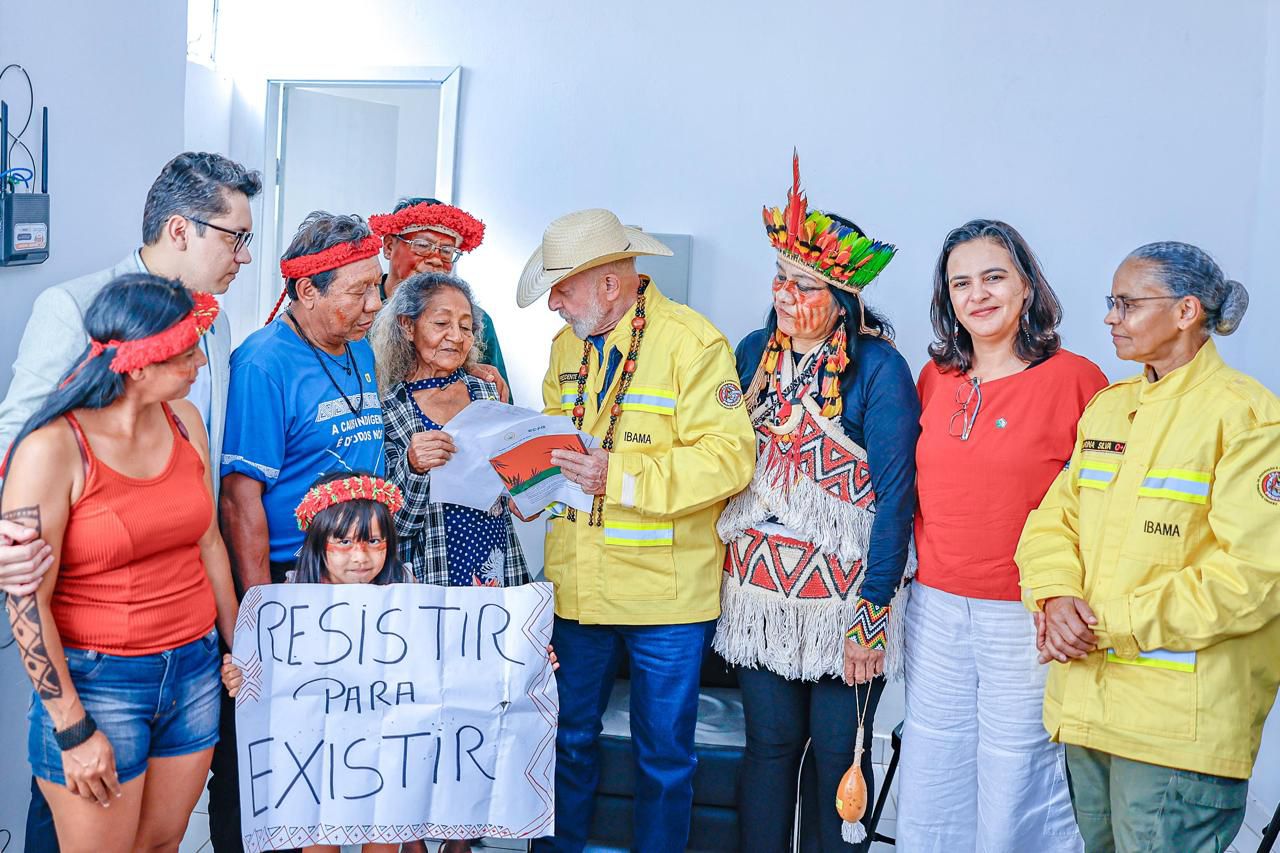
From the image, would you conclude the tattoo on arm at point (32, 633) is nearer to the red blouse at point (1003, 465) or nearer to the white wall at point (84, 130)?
the white wall at point (84, 130)

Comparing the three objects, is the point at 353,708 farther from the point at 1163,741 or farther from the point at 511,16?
the point at 511,16

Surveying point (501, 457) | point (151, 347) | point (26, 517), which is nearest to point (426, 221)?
point (501, 457)

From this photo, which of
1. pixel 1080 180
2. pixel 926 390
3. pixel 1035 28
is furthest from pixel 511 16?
pixel 926 390

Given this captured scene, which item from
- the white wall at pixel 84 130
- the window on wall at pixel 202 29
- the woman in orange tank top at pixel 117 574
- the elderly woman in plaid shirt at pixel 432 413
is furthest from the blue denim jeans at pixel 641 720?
the window on wall at pixel 202 29

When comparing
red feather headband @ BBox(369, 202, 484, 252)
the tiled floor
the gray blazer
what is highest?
red feather headband @ BBox(369, 202, 484, 252)

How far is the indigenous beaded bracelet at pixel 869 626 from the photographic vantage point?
2766 millimetres

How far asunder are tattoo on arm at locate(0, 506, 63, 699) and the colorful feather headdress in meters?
1.79

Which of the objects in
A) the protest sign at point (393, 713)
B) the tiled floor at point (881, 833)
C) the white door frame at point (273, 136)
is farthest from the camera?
the white door frame at point (273, 136)

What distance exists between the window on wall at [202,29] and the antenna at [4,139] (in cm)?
218

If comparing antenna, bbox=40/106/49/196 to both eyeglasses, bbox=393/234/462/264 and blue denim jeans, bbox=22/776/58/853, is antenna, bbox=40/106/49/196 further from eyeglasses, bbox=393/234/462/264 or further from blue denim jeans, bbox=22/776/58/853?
blue denim jeans, bbox=22/776/58/853

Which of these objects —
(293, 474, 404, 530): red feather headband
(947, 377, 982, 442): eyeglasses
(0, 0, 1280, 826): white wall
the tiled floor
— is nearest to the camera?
(293, 474, 404, 530): red feather headband

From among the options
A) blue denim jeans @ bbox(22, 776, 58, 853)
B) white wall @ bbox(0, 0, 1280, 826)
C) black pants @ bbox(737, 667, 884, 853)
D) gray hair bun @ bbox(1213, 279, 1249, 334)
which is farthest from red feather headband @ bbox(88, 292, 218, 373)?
white wall @ bbox(0, 0, 1280, 826)

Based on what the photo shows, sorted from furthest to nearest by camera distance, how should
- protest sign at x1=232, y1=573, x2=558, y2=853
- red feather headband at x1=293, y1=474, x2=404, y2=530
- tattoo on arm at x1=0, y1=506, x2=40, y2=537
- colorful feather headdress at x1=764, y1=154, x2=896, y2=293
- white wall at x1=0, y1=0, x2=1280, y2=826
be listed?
white wall at x1=0, y1=0, x2=1280, y2=826
colorful feather headdress at x1=764, y1=154, x2=896, y2=293
red feather headband at x1=293, y1=474, x2=404, y2=530
protest sign at x1=232, y1=573, x2=558, y2=853
tattoo on arm at x1=0, y1=506, x2=40, y2=537

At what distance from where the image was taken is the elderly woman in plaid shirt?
288 cm
